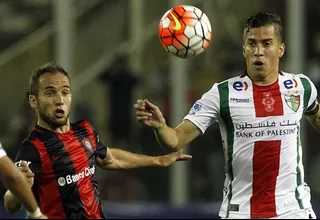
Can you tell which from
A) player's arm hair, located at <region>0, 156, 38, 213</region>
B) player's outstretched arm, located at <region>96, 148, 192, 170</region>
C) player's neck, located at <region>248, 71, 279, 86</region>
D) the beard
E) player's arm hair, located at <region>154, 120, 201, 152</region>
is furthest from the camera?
player's outstretched arm, located at <region>96, 148, 192, 170</region>

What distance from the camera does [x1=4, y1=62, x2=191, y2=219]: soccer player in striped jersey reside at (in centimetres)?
606

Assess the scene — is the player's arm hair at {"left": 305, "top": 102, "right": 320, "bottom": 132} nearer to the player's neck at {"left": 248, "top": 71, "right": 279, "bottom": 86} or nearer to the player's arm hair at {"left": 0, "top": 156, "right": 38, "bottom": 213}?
the player's neck at {"left": 248, "top": 71, "right": 279, "bottom": 86}

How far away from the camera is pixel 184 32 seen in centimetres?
651

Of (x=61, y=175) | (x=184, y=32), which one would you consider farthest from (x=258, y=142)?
(x=61, y=175)

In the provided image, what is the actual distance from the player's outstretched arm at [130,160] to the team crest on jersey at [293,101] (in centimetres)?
80

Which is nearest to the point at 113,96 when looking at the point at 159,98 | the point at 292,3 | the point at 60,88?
the point at 159,98

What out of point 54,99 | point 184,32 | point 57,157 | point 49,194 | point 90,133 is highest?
point 184,32

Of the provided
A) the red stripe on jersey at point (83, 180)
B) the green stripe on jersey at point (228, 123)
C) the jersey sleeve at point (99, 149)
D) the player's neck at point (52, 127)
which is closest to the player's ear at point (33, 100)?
the player's neck at point (52, 127)

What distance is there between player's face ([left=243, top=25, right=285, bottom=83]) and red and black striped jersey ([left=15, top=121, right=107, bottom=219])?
48.4 inches

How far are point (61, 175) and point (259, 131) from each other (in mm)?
1275

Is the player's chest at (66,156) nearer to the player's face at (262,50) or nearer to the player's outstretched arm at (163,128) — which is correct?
the player's outstretched arm at (163,128)

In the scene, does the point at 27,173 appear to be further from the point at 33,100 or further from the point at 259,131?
the point at 259,131

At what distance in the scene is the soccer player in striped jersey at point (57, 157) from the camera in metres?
6.06

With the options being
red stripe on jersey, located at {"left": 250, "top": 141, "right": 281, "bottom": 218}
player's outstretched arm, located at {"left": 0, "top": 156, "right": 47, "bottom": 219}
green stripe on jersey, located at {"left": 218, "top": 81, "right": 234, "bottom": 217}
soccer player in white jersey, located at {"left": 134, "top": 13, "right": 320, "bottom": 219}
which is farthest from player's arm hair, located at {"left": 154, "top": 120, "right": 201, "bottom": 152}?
player's outstretched arm, located at {"left": 0, "top": 156, "right": 47, "bottom": 219}
